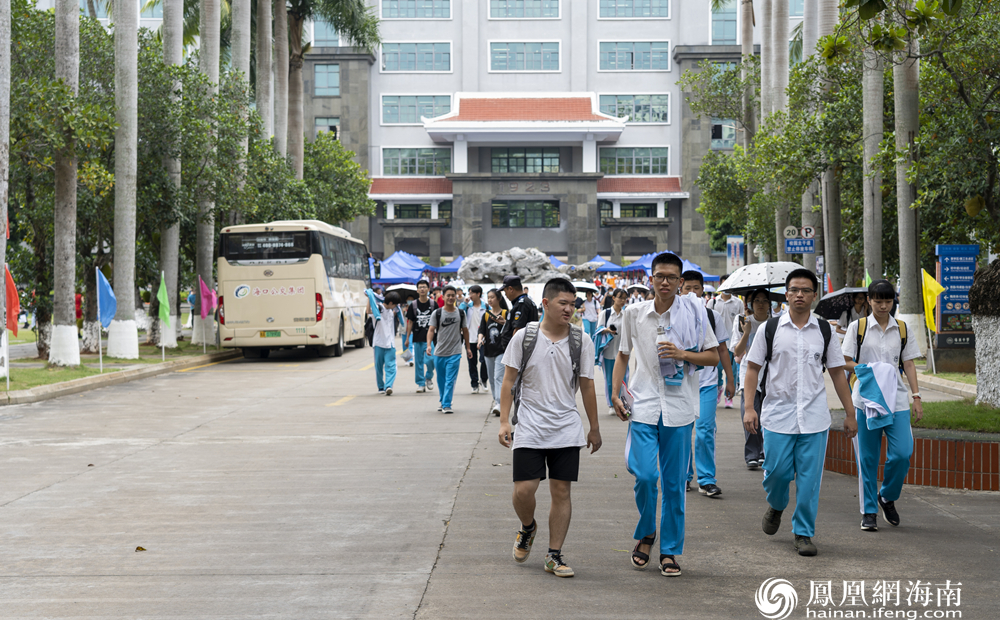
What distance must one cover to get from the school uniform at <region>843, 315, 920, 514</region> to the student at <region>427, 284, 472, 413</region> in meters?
7.53

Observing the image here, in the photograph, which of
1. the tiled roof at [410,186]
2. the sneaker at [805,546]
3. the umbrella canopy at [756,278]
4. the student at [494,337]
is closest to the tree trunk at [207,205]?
the student at [494,337]

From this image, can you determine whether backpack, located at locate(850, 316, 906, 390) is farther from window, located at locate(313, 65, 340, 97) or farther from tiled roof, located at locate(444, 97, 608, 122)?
window, located at locate(313, 65, 340, 97)

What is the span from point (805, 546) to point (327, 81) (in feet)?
230

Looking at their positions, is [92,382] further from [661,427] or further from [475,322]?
[661,427]

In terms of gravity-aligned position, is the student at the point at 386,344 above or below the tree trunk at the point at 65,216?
below

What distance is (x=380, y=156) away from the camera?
71.6 m

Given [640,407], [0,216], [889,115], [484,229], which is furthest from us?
[484,229]

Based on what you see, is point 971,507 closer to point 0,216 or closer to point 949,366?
point 949,366

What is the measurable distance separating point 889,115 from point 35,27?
1781 cm

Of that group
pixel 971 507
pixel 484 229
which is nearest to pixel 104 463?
pixel 971 507

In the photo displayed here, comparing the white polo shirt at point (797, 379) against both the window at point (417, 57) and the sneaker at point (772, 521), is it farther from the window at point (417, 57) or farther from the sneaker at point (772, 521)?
the window at point (417, 57)

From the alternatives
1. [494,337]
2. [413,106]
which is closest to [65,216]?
[494,337]

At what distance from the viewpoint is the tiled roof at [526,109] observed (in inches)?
2653

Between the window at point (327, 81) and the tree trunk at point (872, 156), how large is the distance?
56915 millimetres
